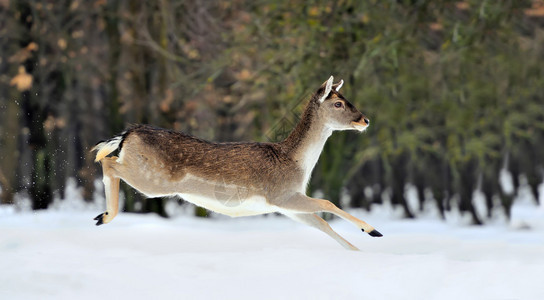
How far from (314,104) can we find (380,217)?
35.4 ft

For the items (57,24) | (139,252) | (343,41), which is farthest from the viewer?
(57,24)

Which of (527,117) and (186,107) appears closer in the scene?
(527,117)

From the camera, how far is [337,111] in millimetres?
6922

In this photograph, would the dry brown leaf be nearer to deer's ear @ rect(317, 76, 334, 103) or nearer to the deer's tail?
the deer's tail

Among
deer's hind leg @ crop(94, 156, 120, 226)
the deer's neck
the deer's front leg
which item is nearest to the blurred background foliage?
the deer's neck

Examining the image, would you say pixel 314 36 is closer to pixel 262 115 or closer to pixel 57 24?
pixel 262 115

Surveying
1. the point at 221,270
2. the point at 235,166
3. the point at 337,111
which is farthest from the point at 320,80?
the point at 221,270

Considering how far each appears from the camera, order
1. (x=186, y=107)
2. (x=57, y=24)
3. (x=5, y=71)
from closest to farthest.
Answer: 1. (x=57, y=24)
2. (x=5, y=71)
3. (x=186, y=107)

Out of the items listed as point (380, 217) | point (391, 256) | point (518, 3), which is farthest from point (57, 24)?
point (391, 256)

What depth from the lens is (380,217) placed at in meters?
17.5

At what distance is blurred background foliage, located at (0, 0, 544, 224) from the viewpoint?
46.8ft

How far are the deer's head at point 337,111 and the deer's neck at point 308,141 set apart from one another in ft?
0.23

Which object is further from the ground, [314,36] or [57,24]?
[57,24]

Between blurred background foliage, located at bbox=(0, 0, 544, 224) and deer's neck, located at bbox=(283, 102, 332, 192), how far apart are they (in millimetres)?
6013
